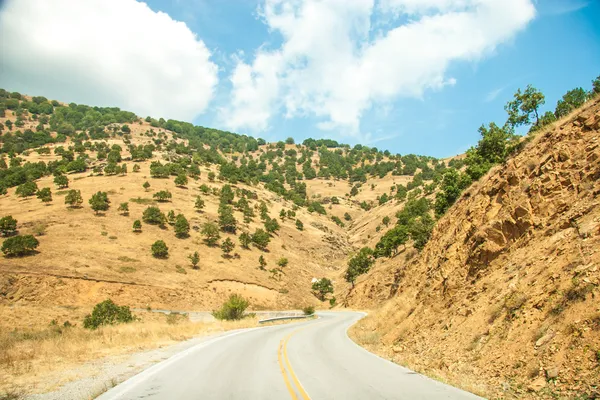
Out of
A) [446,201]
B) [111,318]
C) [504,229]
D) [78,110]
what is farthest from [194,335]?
[78,110]

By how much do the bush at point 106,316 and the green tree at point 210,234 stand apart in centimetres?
3567

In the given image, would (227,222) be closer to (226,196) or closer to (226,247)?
(226,247)

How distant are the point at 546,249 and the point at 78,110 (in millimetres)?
238186

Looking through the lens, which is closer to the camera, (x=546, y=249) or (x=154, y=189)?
(x=546, y=249)

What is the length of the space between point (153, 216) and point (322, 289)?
3745 cm

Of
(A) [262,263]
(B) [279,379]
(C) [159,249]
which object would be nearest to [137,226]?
(C) [159,249]

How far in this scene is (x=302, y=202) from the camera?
13288cm

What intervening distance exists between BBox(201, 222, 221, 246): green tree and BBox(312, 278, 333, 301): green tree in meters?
23.3

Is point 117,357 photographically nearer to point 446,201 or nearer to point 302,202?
point 446,201

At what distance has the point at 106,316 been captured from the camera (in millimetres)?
30828

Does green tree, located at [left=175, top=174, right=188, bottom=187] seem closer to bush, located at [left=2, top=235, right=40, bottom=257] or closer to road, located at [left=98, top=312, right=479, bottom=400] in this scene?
bush, located at [left=2, top=235, right=40, bottom=257]

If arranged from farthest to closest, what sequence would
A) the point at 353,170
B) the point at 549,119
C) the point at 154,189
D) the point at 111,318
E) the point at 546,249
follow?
the point at 353,170 → the point at 154,189 → the point at 111,318 → the point at 549,119 → the point at 546,249

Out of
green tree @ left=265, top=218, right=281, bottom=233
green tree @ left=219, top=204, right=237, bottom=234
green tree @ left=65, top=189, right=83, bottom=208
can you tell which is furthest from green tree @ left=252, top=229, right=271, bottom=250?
green tree @ left=65, top=189, right=83, bottom=208

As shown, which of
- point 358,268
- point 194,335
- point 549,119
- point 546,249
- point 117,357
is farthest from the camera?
point 358,268
